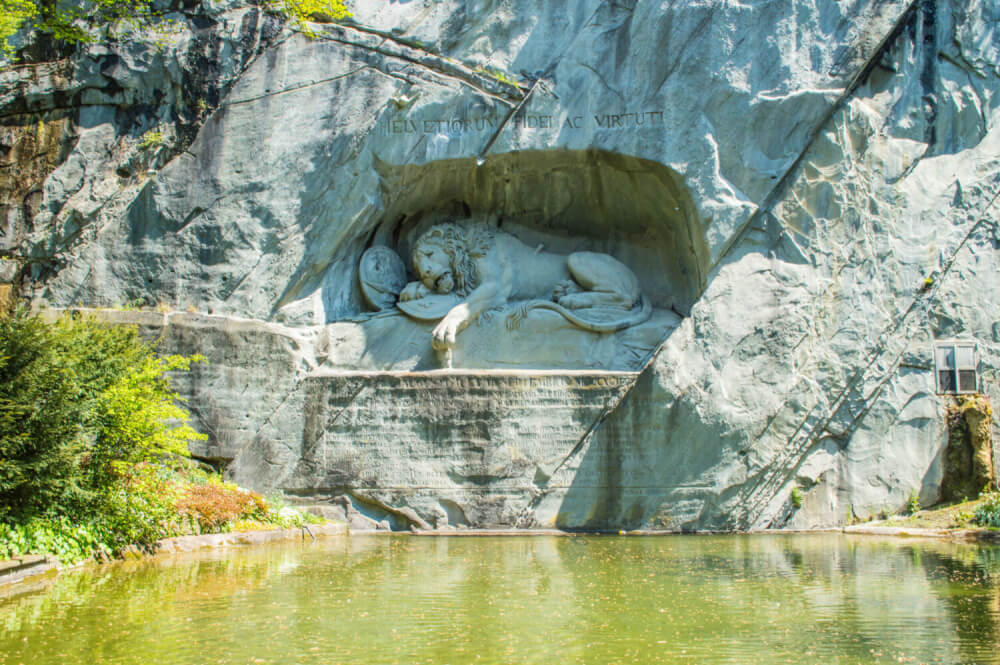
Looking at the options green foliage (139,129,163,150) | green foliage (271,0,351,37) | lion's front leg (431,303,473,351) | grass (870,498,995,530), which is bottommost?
grass (870,498,995,530)

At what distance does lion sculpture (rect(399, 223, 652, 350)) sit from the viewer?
13.4 m

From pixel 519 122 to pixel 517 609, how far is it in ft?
28.4

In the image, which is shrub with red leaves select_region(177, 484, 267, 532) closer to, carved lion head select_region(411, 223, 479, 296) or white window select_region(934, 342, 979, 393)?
carved lion head select_region(411, 223, 479, 296)

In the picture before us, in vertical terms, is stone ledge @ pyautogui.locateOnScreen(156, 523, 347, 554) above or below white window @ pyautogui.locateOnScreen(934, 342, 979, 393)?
below

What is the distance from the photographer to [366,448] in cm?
1202

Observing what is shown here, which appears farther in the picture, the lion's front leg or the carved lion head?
the carved lion head

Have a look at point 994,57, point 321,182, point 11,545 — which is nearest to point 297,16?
point 321,182

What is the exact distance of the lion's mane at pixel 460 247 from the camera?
1377 cm

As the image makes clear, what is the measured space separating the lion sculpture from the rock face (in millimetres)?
171

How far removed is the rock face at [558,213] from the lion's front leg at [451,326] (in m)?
0.15

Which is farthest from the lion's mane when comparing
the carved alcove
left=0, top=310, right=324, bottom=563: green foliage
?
left=0, top=310, right=324, bottom=563: green foliage

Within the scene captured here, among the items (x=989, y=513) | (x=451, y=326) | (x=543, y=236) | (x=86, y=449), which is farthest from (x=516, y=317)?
(x=86, y=449)

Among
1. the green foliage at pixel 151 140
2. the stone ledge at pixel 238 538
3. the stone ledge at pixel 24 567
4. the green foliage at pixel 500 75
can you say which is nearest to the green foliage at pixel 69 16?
the green foliage at pixel 151 140

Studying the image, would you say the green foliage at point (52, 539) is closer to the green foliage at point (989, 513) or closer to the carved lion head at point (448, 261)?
the carved lion head at point (448, 261)
